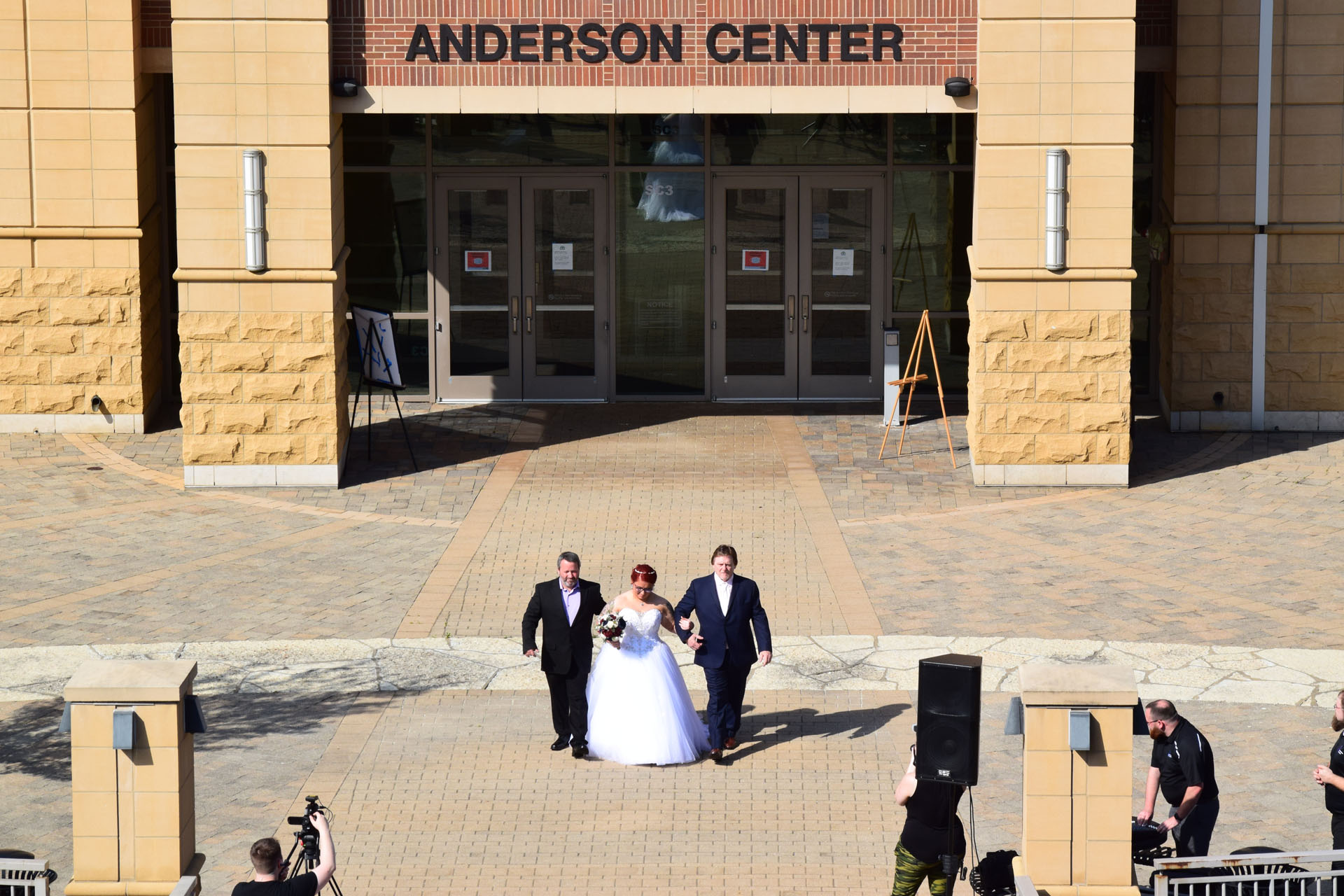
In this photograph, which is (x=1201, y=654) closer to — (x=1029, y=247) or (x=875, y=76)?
(x=1029, y=247)

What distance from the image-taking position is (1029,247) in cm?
1883

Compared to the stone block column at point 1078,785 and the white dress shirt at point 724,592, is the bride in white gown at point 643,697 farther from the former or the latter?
the stone block column at point 1078,785

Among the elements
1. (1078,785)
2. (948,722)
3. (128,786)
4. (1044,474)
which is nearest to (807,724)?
(948,722)

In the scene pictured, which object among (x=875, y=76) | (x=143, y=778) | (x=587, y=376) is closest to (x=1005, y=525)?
(x=875, y=76)

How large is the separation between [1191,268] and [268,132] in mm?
10740

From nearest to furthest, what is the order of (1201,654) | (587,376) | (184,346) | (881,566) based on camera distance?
(1201,654) → (881,566) → (184,346) → (587,376)

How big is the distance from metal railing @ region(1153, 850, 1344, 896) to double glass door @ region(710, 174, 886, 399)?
15.0m

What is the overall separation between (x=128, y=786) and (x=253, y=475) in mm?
10035

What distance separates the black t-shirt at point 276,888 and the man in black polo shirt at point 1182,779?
15.2 ft

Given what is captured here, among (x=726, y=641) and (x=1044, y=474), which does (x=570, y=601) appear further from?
(x=1044, y=474)

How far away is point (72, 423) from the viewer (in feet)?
70.5

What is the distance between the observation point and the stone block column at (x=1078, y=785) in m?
9.33

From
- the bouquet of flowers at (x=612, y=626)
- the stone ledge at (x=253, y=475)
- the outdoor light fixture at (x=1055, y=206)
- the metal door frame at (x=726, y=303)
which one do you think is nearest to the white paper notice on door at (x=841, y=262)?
the metal door frame at (x=726, y=303)

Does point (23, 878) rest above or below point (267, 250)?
below
